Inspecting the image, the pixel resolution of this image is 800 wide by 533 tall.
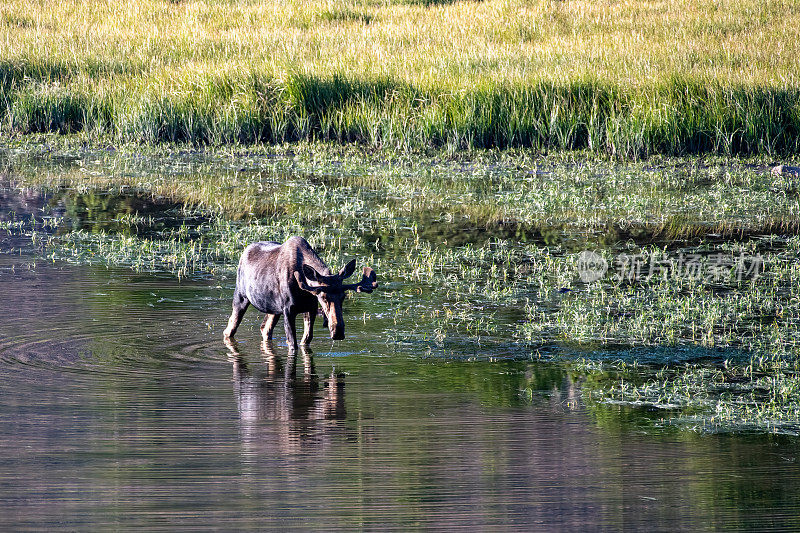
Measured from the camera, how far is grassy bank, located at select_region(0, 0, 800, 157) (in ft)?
62.8

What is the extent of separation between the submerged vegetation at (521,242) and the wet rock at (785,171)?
30 centimetres

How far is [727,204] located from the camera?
15633 mm

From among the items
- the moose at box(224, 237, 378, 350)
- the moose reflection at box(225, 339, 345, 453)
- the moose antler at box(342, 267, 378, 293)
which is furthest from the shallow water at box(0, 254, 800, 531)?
the moose antler at box(342, 267, 378, 293)

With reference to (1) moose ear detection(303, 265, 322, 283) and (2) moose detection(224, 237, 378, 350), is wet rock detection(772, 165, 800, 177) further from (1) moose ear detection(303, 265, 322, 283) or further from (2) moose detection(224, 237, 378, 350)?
(1) moose ear detection(303, 265, 322, 283)

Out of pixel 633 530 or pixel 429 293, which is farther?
pixel 429 293

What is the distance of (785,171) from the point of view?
18.0m

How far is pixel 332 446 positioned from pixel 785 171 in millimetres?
13248

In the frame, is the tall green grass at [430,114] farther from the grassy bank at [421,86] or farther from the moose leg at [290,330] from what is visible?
the moose leg at [290,330]

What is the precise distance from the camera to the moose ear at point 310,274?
8102mm

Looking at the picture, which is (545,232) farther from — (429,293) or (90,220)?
(90,220)

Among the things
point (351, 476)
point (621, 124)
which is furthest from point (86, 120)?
point (351, 476)

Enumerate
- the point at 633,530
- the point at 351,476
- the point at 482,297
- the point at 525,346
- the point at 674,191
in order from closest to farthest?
1. the point at 633,530
2. the point at 351,476
3. the point at 525,346
4. the point at 482,297
5. the point at 674,191

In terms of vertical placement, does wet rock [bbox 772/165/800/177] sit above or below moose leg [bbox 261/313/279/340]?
above

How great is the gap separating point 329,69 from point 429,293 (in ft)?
36.3
